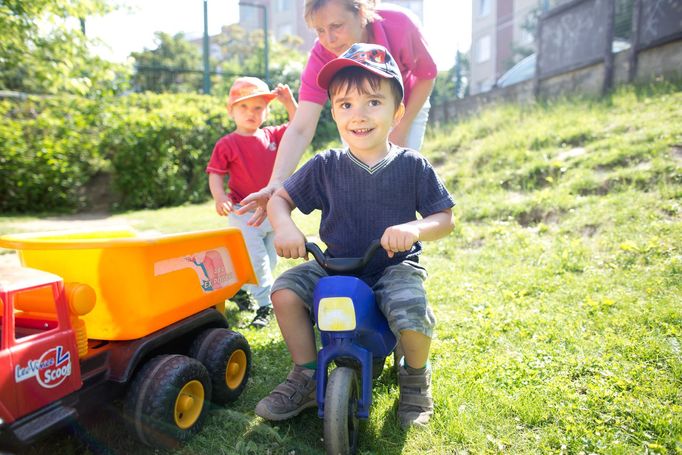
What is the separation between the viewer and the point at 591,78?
8.58 m

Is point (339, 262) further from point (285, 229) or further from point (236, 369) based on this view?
point (236, 369)

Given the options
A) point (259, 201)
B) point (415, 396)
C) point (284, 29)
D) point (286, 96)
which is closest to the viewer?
point (415, 396)

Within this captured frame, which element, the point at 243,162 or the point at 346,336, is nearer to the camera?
the point at 346,336

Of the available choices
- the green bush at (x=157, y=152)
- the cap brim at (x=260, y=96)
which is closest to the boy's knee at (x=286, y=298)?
the cap brim at (x=260, y=96)

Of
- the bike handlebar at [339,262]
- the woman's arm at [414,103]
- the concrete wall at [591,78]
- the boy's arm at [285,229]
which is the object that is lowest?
the bike handlebar at [339,262]

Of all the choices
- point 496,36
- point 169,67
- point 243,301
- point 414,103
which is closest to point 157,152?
point 243,301

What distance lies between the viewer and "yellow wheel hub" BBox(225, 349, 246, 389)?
240 centimetres

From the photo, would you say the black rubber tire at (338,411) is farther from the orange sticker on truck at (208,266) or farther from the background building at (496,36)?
the background building at (496,36)

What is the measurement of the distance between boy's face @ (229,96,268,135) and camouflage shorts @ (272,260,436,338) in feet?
6.12

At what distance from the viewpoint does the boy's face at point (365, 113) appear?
2.12m

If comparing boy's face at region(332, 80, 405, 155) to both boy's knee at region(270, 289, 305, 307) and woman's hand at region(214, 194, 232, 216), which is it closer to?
boy's knee at region(270, 289, 305, 307)

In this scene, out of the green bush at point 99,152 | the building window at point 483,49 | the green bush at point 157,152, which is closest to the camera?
the green bush at point 99,152

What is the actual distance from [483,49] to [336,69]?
94.6 ft

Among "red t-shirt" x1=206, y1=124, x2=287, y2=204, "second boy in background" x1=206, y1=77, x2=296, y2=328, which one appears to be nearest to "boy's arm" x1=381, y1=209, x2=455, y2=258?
"second boy in background" x1=206, y1=77, x2=296, y2=328
